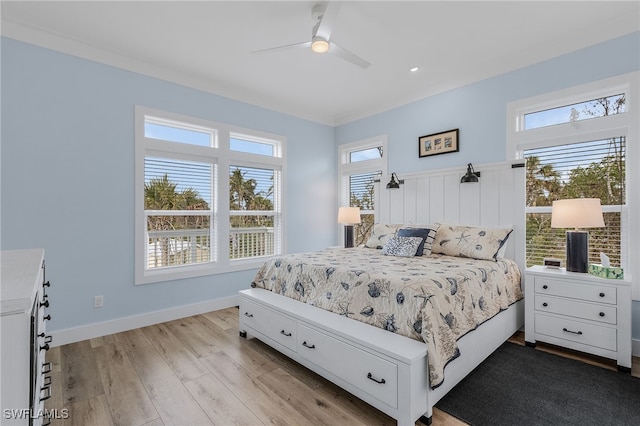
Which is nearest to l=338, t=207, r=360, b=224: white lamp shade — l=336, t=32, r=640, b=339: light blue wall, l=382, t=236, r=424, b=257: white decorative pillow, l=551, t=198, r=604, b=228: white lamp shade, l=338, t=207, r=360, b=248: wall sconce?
l=338, t=207, r=360, b=248: wall sconce

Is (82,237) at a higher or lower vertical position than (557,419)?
higher

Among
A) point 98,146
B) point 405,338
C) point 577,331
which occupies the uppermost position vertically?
point 98,146

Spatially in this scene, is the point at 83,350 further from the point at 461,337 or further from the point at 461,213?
the point at 461,213

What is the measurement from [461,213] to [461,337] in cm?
191

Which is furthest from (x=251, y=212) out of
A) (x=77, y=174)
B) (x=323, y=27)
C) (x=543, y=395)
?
(x=543, y=395)

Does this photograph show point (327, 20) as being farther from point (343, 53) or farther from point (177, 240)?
point (177, 240)

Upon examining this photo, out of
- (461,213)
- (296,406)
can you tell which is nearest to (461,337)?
(296,406)

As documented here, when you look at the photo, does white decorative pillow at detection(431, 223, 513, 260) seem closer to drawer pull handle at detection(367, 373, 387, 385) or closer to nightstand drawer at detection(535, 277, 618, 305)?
nightstand drawer at detection(535, 277, 618, 305)

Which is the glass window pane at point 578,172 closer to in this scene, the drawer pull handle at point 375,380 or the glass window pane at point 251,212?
the drawer pull handle at point 375,380

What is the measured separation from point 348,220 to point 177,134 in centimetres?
249

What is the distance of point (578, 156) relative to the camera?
117 inches

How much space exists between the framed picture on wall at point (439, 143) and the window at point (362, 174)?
0.61 meters

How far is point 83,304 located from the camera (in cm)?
295

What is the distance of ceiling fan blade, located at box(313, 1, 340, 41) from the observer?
7.27 ft
